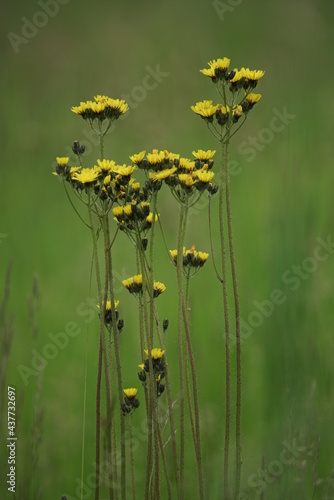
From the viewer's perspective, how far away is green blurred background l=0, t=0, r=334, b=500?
1.47 m

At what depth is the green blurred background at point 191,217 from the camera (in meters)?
1.47

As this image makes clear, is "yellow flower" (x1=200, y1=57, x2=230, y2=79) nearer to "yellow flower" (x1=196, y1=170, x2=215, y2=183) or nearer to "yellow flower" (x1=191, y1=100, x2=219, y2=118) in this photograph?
"yellow flower" (x1=191, y1=100, x2=219, y2=118)

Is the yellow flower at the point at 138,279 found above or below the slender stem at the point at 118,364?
above

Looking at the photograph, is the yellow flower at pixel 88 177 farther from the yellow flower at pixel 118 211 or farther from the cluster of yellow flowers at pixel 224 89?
the cluster of yellow flowers at pixel 224 89

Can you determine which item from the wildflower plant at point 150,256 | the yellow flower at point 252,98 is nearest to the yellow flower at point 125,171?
the wildflower plant at point 150,256

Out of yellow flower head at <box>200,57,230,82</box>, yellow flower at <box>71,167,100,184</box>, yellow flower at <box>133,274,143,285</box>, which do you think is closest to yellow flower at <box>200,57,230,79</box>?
yellow flower head at <box>200,57,230,82</box>

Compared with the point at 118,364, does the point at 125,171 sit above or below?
above

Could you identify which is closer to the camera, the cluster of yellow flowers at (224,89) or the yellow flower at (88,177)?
the yellow flower at (88,177)

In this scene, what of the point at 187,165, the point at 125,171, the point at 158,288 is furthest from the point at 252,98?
the point at 158,288

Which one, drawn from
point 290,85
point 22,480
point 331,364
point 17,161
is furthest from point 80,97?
point 22,480

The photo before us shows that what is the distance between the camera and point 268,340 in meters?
1.47

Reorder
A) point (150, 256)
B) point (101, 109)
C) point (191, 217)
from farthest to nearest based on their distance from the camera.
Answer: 1. point (191, 217)
2. point (101, 109)
3. point (150, 256)

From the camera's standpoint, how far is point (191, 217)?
3.37 m

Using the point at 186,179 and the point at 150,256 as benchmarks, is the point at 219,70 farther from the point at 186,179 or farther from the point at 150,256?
the point at 150,256
